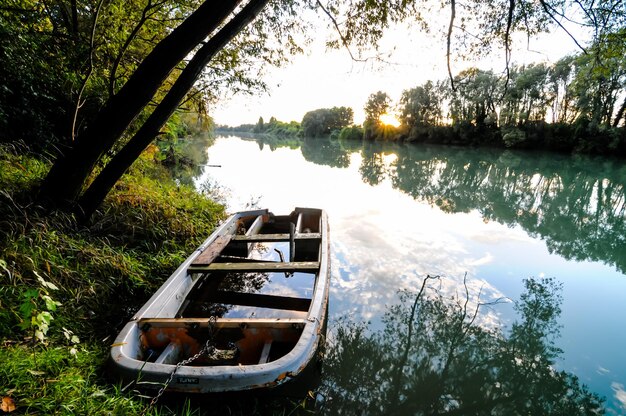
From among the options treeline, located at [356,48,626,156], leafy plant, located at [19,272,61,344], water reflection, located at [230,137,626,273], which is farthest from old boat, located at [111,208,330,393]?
treeline, located at [356,48,626,156]

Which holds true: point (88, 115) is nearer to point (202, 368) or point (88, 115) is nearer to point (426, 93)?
point (202, 368)

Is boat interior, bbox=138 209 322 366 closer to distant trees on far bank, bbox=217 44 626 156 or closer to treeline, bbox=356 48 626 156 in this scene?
distant trees on far bank, bbox=217 44 626 156

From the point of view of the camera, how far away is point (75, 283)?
9.86 feet

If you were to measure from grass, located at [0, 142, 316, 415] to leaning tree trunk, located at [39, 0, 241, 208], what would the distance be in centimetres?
36

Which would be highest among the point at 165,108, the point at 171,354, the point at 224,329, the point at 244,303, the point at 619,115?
the point at 619,115

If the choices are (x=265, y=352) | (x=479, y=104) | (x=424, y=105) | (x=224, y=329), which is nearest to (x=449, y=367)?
(x=265, y=352)

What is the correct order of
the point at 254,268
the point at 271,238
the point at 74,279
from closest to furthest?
the point at 74,279 < the point at 254,268 < the point at 271,238

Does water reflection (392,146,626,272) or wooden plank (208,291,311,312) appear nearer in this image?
wooden plank (208,291,311,312)

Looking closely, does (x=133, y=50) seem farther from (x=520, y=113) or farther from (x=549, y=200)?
(x=520, y=113)

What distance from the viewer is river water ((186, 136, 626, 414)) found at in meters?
3.52

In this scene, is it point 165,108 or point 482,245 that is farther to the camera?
point 482,245

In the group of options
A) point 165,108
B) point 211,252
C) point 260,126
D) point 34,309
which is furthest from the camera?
point 260,126

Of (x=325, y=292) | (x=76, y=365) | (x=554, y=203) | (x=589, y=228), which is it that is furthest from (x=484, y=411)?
(x=554, y=203)

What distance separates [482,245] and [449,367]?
3805 millimetres
